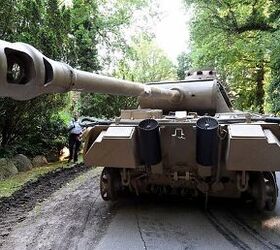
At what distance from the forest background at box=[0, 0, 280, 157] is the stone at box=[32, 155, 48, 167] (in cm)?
17

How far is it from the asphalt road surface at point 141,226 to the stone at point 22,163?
10.9ft

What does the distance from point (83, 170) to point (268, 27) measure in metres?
9.86

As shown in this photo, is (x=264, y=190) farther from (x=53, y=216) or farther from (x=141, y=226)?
(x=53, y=216)

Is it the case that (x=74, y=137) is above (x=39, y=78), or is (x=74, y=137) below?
below

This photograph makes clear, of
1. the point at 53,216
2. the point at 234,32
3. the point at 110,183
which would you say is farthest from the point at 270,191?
the point at 234,32

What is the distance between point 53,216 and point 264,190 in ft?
9.31

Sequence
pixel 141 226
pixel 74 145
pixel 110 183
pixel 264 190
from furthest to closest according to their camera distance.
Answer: pixel 74 145 → pixel 110 183 → pixel 264 190 → pixel 141 226

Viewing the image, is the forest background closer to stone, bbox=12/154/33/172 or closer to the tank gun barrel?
stone, bbox=12/154/33/172

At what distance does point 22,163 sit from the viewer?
1074cm

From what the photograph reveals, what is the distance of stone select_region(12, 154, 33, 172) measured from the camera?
10.6 meters

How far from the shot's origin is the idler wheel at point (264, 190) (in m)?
6.19

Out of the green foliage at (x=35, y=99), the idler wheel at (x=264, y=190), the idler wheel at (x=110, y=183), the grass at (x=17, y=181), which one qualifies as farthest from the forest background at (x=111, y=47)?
the idler wheel at (x=264, y=190)

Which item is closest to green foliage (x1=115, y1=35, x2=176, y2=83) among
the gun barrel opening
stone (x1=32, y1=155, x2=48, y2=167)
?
stone (x1=32, y1=155, x2=48, y2=167)

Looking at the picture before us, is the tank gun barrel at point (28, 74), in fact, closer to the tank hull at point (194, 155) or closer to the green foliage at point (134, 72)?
the tank hull at point (194, 155)
